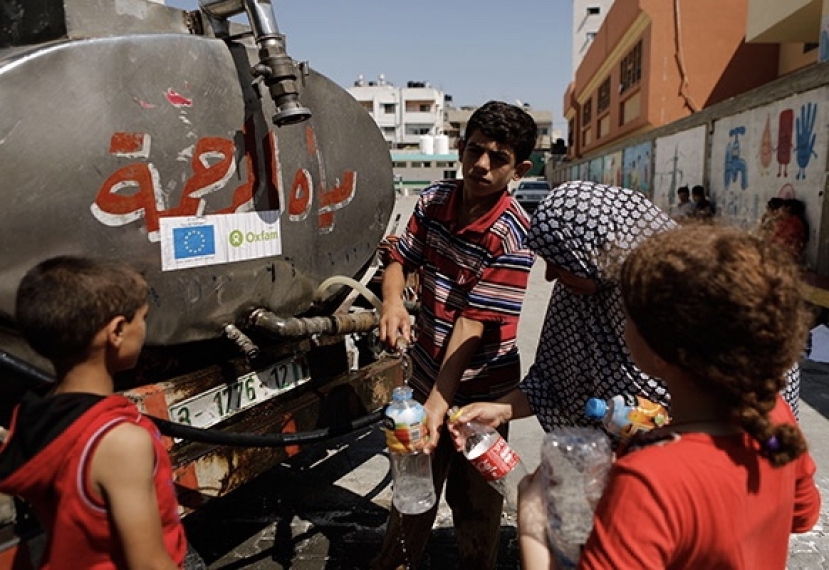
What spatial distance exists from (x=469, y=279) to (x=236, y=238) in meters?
0.88

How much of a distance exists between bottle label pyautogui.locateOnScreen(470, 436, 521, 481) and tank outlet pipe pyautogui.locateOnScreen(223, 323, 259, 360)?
104cm

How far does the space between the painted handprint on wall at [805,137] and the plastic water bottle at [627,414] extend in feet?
26.7

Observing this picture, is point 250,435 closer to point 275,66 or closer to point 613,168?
point 275,66

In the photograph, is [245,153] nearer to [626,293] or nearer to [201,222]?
[201,222]

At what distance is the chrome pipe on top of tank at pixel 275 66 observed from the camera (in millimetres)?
2375

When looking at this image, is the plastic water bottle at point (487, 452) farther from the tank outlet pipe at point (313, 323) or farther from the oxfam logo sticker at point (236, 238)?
the oxfam logo sticker at point (236, 238)

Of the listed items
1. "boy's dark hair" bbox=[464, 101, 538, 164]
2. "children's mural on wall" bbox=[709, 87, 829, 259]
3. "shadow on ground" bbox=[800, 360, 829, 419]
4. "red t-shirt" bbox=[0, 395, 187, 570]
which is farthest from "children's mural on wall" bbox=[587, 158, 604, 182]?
"red t-shirt" bbox=[0, 395, 187, 570]

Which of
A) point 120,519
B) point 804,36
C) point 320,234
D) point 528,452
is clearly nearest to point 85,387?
point 120,519

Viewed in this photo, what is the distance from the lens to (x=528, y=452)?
14.2 ft

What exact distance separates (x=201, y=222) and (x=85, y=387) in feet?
3.21

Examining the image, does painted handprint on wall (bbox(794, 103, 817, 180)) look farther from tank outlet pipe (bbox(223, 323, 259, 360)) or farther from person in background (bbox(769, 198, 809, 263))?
tank outlet pipe (bbox(223, 323, 259, 360))

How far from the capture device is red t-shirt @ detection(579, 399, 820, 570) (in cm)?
108

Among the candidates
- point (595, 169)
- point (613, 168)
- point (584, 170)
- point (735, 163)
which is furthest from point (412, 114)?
point (735, 163)

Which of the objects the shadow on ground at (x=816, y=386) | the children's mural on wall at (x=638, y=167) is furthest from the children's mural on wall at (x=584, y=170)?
the shadow on ground at (x=816, y=386)
